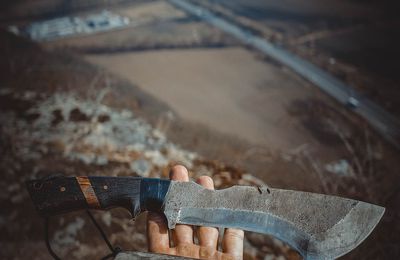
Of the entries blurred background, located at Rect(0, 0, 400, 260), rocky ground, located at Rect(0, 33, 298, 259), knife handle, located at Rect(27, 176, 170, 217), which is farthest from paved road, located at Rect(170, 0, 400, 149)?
knife handle, located at Rect(27, 176, 170, 217)

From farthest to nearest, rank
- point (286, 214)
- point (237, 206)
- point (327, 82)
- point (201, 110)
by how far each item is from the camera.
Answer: point (327, 82), point (201, 110), point (237, 206), point (286, 214)

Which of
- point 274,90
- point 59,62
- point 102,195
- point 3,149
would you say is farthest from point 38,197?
point 59,62

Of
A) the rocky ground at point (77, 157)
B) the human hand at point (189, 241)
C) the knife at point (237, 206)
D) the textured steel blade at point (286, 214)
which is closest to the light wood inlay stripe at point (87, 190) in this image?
the knife at point (237, 206)

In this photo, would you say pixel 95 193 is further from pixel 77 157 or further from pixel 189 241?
pixel 77 157

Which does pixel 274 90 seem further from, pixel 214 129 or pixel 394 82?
pixel 394 82

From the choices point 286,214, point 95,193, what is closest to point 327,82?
point 286,214

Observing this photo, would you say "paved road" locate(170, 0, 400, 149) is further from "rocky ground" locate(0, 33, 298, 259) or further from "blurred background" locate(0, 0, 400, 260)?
"rocky ground" locate(0, 33, 298, 259)

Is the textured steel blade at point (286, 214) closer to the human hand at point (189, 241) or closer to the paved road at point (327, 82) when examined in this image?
the human hand at point (189, 241)
